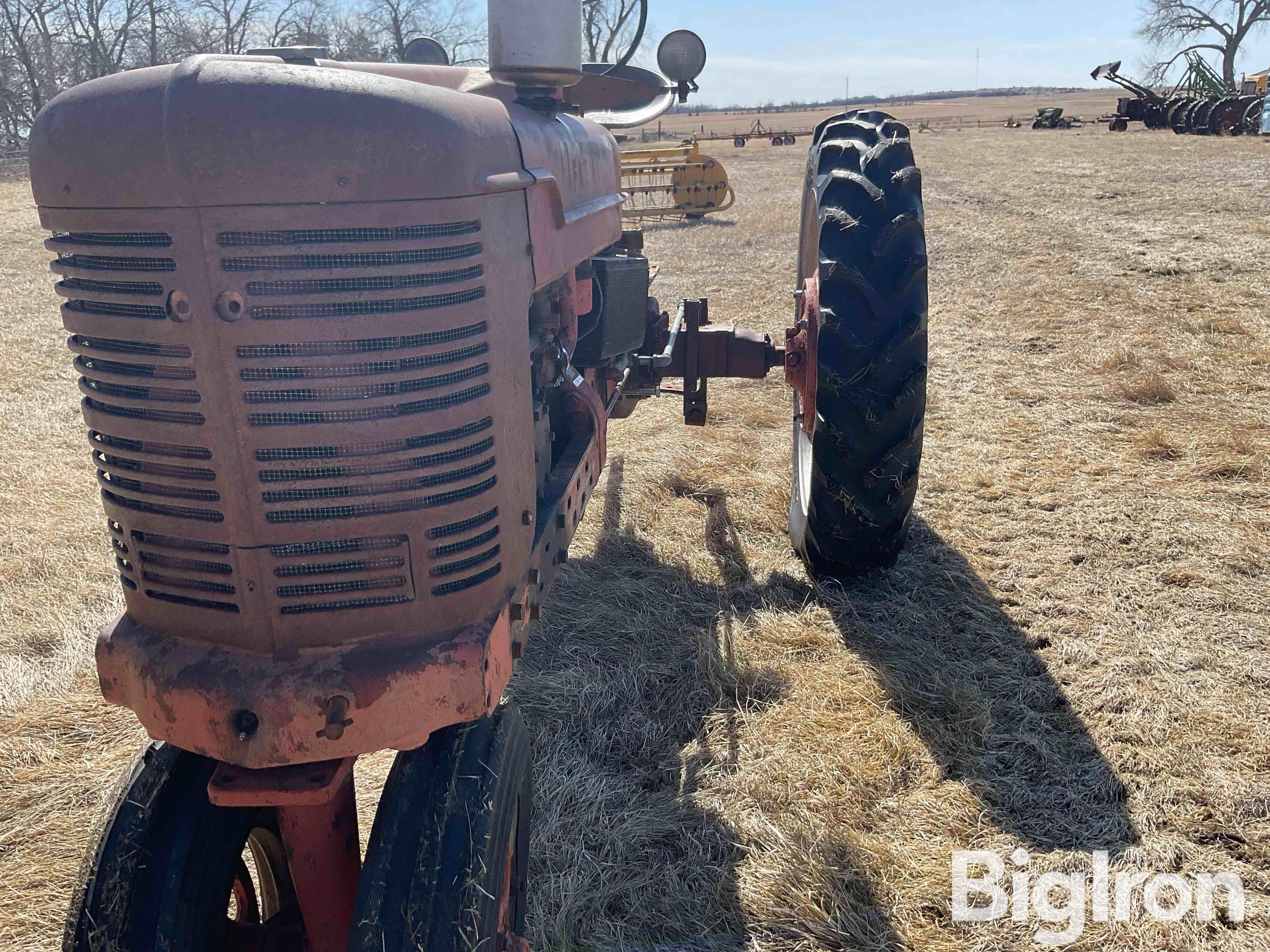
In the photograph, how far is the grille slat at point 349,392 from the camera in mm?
1494

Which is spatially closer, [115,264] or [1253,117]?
[115,264]

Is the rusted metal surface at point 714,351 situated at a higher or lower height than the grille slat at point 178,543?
lower

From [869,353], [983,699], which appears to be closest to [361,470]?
[869,353]

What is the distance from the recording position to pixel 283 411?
1.50m

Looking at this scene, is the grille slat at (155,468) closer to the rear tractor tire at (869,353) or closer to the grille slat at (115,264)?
the grille slat at (115,264)

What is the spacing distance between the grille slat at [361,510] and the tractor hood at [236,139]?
486 mm

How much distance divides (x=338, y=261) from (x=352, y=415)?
243 millimetres

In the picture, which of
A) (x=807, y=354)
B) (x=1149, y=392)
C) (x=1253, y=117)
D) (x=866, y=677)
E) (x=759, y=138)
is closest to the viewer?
(x=866, y=677)

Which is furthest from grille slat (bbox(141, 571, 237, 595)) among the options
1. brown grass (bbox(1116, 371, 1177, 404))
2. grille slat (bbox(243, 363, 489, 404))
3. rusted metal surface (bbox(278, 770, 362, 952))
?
brown grass (bbox(1116, 371, 1177, 404))

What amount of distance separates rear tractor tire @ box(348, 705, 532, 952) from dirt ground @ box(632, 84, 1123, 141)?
2768 centimetres

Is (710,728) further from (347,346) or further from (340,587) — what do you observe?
(347,346)

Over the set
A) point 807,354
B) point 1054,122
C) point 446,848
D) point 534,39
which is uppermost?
point 1054,122

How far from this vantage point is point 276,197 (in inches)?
56.2

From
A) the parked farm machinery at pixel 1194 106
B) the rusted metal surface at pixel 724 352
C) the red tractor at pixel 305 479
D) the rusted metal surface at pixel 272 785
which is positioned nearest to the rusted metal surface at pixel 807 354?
the rusted metal surface at pixel 724 352
